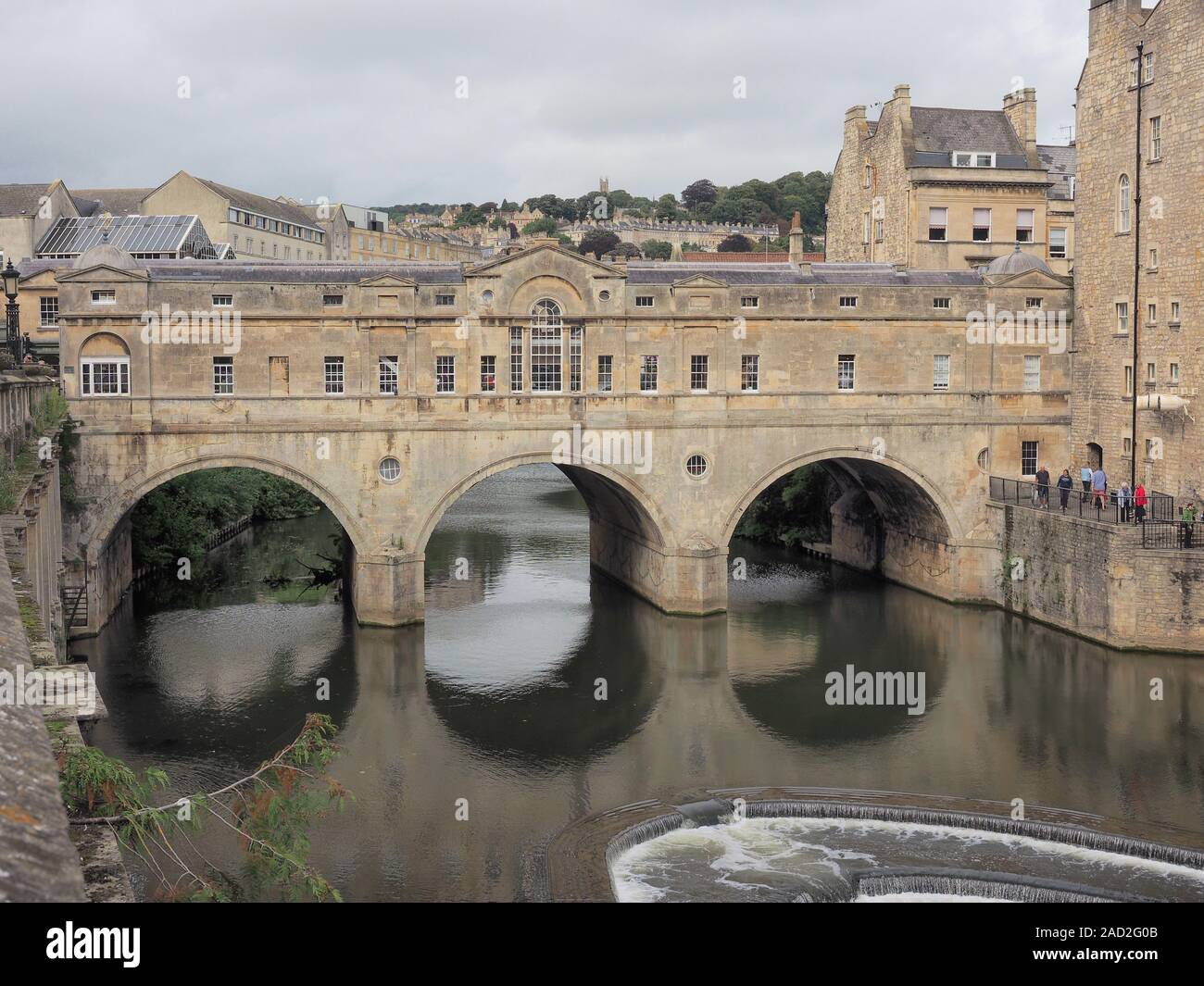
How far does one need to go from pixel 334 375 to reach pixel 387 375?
1438 millimetres

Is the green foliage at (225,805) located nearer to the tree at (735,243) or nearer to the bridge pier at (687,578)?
the bridge pier at (687,578)

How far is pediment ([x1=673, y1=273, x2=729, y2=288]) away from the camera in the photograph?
123 feet

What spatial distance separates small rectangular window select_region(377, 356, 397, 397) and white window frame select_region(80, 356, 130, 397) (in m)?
6.65

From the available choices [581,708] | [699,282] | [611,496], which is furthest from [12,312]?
[611,496]

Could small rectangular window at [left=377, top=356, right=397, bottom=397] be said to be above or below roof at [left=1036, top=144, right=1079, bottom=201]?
below

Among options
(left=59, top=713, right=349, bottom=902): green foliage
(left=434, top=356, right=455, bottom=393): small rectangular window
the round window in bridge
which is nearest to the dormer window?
(left=434, top=356, right=455, bottom=393): small rectangular window

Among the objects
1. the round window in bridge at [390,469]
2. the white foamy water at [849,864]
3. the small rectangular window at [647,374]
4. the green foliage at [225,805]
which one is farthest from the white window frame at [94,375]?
the white foamy water at [849,864]

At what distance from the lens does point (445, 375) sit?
36531mm

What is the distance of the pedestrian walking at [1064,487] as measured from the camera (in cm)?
3575

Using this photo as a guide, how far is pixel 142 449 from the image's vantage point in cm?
3469

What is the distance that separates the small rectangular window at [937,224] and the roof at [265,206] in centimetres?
4120

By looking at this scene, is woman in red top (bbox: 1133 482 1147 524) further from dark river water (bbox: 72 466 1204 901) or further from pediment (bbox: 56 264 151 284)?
pediment (bbox: 56 264 151 284)

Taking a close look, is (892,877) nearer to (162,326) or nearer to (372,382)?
(372,382)
